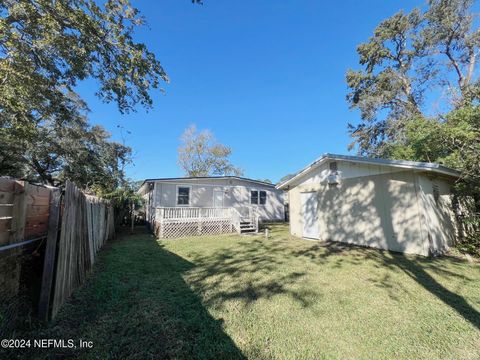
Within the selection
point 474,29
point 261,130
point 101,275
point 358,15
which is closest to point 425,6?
point 474,29

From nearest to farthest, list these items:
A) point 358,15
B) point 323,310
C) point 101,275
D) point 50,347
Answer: point 50,347 < point 323,310 < point 101,275 < point 358,15

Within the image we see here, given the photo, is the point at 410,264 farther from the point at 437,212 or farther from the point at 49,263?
the point at 49,263

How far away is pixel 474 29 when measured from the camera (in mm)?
13500

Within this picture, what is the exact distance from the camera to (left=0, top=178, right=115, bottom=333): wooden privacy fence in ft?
7.79

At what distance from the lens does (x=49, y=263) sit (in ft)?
9.43

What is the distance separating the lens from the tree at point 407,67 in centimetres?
1396

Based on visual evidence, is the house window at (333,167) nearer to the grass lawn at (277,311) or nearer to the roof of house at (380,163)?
the roof of house at (380,163)

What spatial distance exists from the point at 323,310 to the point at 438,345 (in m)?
1.34

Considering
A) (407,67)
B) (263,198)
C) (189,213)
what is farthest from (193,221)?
(407,67)

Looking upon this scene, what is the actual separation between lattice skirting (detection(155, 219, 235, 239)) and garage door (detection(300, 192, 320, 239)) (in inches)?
173

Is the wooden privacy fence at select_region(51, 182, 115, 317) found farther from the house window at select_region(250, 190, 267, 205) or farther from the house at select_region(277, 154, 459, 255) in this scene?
the house window at select_region(250, 190, 267, 205)

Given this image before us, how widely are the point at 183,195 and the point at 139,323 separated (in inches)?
491

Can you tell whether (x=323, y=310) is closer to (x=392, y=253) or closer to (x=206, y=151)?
(x=392, y=253)

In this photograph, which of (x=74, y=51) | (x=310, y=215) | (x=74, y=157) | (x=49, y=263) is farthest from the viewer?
(x=74, y=157)
